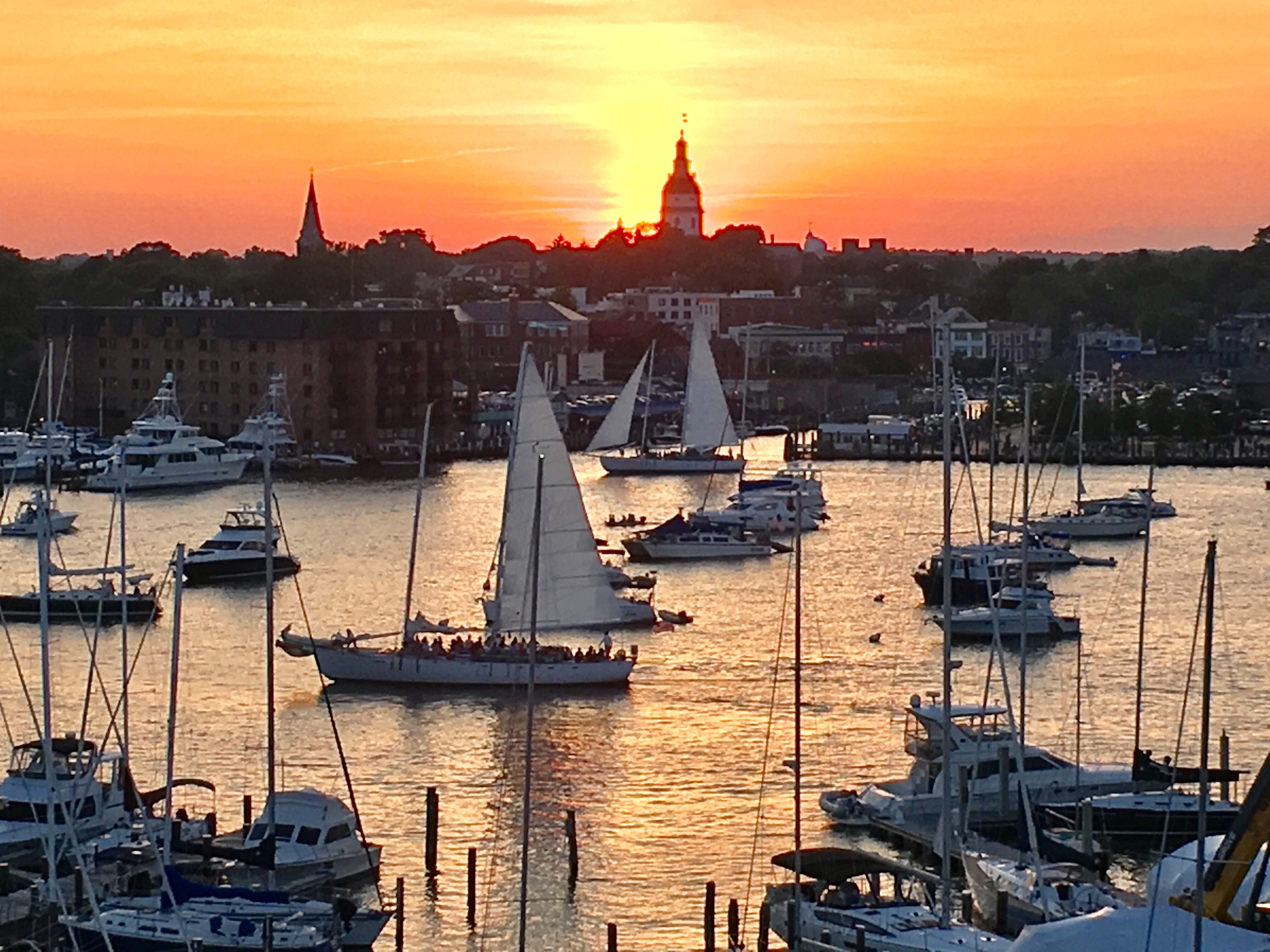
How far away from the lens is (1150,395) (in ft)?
138

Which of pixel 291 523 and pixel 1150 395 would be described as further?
pixel 1150 395

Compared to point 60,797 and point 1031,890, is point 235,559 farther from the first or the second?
point 1031,890

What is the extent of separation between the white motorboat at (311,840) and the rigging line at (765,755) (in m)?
1.68

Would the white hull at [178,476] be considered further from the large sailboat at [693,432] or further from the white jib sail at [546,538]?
the white jib sail at [546,538]

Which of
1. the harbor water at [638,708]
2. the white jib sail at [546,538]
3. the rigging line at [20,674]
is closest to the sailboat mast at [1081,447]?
the harbor water at [638,708]

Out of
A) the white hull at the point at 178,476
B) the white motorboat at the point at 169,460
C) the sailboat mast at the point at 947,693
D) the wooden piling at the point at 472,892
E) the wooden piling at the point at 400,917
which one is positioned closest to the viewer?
the sailboat mast at the point at 947,693

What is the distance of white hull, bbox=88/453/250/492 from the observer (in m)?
33.0

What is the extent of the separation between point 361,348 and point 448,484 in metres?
7.87

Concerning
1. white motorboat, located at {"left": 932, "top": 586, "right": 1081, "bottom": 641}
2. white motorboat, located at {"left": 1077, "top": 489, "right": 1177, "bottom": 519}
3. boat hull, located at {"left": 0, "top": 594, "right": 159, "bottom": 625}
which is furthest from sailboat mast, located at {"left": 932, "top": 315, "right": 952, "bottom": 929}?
white motorboat, located at {"left": 1077, "top": 489, "right": 1177, "bottom": 519}

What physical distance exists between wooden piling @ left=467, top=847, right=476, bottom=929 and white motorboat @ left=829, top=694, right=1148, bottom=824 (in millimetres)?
2174

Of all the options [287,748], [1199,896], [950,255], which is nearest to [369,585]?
[287,748]

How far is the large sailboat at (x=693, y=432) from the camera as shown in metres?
36.2

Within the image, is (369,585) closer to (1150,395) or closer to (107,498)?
(107,498)

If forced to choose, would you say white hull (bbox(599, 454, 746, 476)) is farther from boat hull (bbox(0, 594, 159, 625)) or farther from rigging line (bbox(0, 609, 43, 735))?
rigging line (bbox(0, 609, 43, 735))
